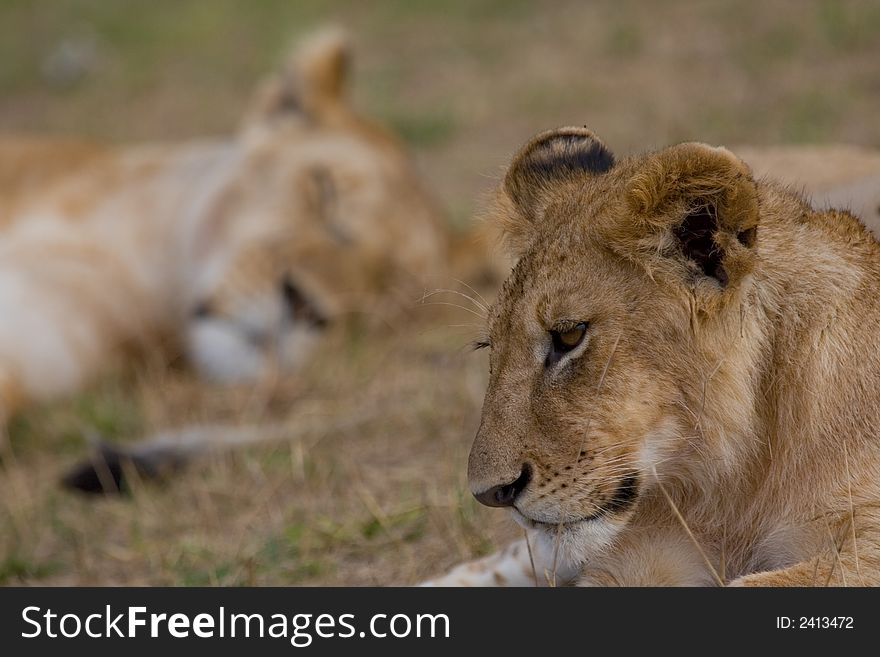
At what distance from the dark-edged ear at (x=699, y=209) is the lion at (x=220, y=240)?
107 inches

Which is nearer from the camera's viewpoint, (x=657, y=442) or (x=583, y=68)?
(x=657, y=442)

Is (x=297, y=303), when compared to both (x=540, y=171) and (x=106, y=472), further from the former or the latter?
(x=540, y=171)

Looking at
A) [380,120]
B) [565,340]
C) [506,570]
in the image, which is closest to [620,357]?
[565,340]

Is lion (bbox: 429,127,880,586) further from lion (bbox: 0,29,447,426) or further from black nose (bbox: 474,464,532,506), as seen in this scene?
lion (bbox: 0,29,447,426)

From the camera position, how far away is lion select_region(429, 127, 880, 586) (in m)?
1.97

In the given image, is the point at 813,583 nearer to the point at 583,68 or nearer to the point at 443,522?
the point at 443,522

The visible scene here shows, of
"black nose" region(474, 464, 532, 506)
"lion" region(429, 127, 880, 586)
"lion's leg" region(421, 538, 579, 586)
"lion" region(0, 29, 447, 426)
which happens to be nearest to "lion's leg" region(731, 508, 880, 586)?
"lion" region(429, 127, 880, 586)

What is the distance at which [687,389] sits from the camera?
2.04 meters

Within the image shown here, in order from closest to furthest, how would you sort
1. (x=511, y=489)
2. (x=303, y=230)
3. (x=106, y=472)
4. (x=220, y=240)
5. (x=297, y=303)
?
(x=511, y=489)
(x=106, y=472)
(x=297, y=303)
(x=303, y=230)
(x=220, y=240)

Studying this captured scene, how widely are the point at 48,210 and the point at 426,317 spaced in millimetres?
1618

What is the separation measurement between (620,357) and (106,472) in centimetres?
211

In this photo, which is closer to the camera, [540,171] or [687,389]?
[687,389]
